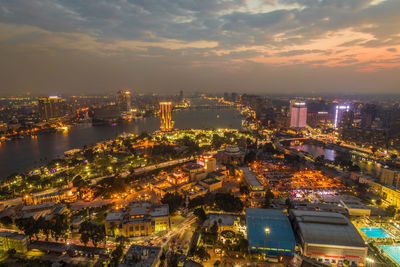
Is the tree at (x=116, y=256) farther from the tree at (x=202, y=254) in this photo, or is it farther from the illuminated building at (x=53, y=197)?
the illuminated building at (x=53, y=197)

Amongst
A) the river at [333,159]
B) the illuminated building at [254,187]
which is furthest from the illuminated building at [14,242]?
the river at [333,159]

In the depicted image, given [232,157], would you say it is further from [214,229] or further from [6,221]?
[6,221]

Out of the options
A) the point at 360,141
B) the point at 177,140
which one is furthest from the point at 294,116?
the point at 177,140

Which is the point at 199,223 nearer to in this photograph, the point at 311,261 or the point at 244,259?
the point at 244,259

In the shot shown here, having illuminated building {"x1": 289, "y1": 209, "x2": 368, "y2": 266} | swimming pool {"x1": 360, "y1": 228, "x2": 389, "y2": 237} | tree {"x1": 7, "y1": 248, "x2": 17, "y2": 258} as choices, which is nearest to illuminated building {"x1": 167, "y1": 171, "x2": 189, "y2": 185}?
illuminated building {"x1": 289, "y1": 209, "x2": 368, "y2": 266}

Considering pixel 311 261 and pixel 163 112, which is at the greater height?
pixel 163 112

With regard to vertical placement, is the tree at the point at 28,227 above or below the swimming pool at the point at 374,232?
above
